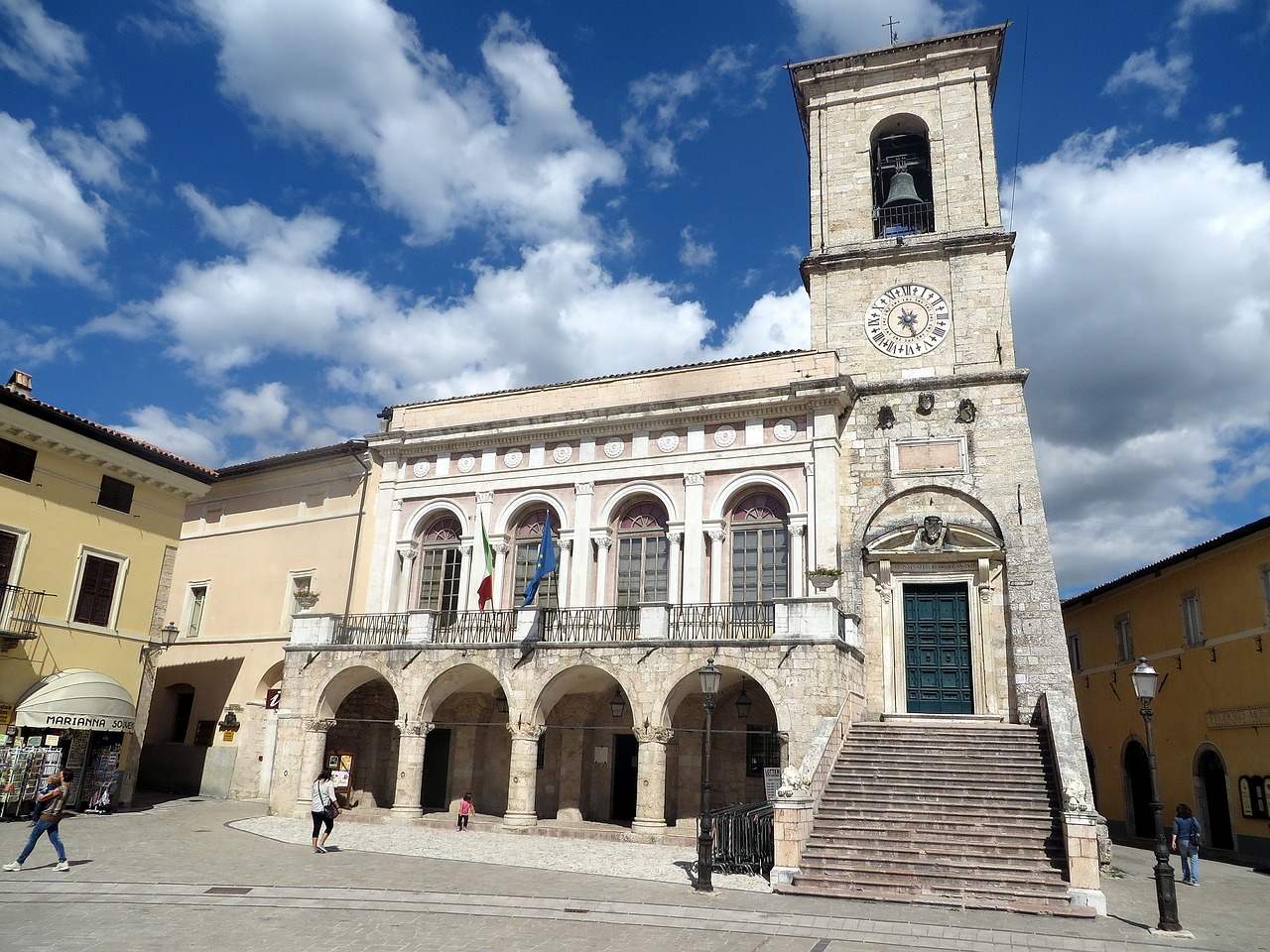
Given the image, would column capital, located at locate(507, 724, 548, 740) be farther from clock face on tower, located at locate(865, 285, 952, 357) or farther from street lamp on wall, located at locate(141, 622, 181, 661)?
clock face on tower, located at locate(865, 285, 952, 357)

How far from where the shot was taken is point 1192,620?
955 inches

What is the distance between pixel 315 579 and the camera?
88.9ft

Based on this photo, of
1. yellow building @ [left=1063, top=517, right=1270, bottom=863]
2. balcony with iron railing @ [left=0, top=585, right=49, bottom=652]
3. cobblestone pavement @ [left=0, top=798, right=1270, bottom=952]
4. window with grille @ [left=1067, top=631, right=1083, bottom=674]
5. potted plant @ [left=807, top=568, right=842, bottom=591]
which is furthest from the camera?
window with grille @ [left=1067, top=631, right=1083, bottom=674]

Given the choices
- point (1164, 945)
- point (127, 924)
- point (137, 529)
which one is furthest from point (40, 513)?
point (1164, 945)

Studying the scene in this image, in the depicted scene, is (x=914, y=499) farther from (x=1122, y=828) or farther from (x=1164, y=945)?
(x=1122, y=828)

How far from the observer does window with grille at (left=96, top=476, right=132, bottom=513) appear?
22156mm

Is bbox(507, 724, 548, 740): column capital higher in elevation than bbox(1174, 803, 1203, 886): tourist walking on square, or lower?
higher

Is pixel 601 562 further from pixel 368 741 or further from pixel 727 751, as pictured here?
pixel 368 741

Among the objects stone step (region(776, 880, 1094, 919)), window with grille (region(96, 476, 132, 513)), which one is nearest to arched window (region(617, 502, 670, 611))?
stone step (region(776, 880, 1094, 919))

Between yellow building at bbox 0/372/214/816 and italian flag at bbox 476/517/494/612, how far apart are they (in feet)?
26.6

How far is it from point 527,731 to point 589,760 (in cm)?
291

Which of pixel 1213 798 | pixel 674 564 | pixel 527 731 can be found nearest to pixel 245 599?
pixel 527 731

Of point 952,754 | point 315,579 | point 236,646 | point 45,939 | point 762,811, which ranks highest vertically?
point 315,579

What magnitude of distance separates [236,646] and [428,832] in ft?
38.9
